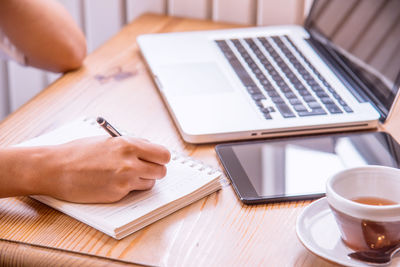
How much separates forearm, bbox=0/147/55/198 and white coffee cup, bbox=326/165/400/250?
33 centimetres

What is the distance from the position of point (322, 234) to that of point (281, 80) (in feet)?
1.25

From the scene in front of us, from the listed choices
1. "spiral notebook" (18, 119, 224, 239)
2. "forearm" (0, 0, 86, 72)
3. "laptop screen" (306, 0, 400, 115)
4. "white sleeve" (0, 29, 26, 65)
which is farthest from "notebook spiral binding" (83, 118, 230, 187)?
"white sleeve" (0, 29, 26, 65)

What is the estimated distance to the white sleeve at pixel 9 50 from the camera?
1.18m

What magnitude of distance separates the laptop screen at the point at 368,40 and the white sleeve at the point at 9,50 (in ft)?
1.91

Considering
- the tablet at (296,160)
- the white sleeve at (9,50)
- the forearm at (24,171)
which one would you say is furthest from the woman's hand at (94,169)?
the white sleeve at (9,50)

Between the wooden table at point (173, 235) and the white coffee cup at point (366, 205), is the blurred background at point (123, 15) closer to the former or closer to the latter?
the wooden table at point (173, 235)

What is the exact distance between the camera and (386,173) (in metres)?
0.59

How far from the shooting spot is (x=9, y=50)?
119 cm

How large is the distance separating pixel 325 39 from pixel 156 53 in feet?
1.00

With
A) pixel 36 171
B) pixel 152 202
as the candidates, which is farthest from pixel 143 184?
pixel 36 171

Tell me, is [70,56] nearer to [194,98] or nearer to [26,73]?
[194,98]

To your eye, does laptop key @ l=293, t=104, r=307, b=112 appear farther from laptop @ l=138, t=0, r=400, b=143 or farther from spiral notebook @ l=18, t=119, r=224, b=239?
spiral notebook @ l=18, t=119, r=224, b=239

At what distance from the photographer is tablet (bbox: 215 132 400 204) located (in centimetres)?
70

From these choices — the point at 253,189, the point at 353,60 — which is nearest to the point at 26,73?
the point at 353,60
